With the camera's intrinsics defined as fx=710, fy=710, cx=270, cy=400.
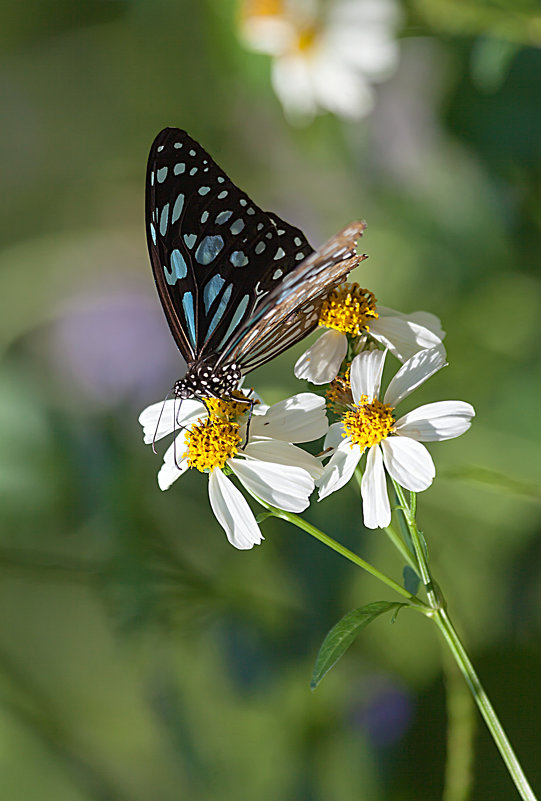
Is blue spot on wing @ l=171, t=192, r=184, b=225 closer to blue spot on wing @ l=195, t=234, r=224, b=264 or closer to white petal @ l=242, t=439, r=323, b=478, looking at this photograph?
blue spot on wing @ l=195, t=234, r=224, b=264

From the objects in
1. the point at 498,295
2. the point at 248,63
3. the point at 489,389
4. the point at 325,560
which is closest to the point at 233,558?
the point at 325,560

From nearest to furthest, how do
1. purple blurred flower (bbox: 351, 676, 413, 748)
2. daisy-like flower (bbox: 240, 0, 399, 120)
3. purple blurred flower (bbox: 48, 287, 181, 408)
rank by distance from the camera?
purple blurred flower (bbox: 351, 676, 413, 748) < daisy-like flower (bbox: 240, 0, 399, 120) < purple blurred flower (bbox: 48, 287, 181, 408)

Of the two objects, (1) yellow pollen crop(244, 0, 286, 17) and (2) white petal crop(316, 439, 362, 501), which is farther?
(1) yellow pollen crop(244, 0, 286, 17)

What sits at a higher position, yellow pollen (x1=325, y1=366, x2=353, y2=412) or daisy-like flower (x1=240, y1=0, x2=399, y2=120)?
daisy-like flower (x1=240, y1=0, x2=399, y2=120)

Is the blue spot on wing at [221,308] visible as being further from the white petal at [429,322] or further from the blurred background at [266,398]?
the blurred background at [266,398]

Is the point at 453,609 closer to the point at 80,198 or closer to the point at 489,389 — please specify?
the point at 489,389

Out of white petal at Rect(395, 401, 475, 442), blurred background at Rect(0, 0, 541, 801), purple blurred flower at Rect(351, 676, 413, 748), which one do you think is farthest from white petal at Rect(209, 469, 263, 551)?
purple blurred flower at Rect(351, 676, 413, 748)

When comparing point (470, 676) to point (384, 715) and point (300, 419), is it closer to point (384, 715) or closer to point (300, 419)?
point (300, 419)
